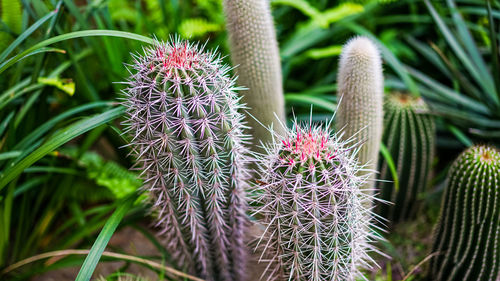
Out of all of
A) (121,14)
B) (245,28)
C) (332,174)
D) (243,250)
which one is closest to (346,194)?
(332,174)

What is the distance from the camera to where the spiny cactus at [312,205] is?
47.2 inches

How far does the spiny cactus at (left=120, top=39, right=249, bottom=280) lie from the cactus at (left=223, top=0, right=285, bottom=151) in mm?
255

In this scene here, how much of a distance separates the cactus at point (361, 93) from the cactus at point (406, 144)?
0.41 metres

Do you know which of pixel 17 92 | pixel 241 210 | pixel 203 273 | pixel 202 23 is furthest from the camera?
pixel 202 23

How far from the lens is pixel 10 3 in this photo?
2268 millimetres

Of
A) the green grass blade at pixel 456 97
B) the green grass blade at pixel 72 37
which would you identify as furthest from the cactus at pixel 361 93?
the green grass blade at pixel 456 97

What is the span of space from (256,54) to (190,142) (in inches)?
20.4

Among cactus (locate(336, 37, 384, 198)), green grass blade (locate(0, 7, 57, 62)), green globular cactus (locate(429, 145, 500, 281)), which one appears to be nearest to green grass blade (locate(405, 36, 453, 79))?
green globular cactus (locate(429, 145, 500, 281))

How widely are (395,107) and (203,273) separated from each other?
1153 mm

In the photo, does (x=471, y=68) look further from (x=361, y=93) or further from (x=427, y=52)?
(x=361, y=93)

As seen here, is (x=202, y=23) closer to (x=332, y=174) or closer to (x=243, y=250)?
(x=243, y=250)

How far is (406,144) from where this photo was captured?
203 cm

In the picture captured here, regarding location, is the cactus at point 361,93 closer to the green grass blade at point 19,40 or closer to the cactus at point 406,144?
the cactus at point 406,144

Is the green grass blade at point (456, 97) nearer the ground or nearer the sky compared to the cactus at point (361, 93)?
nearer the sky
